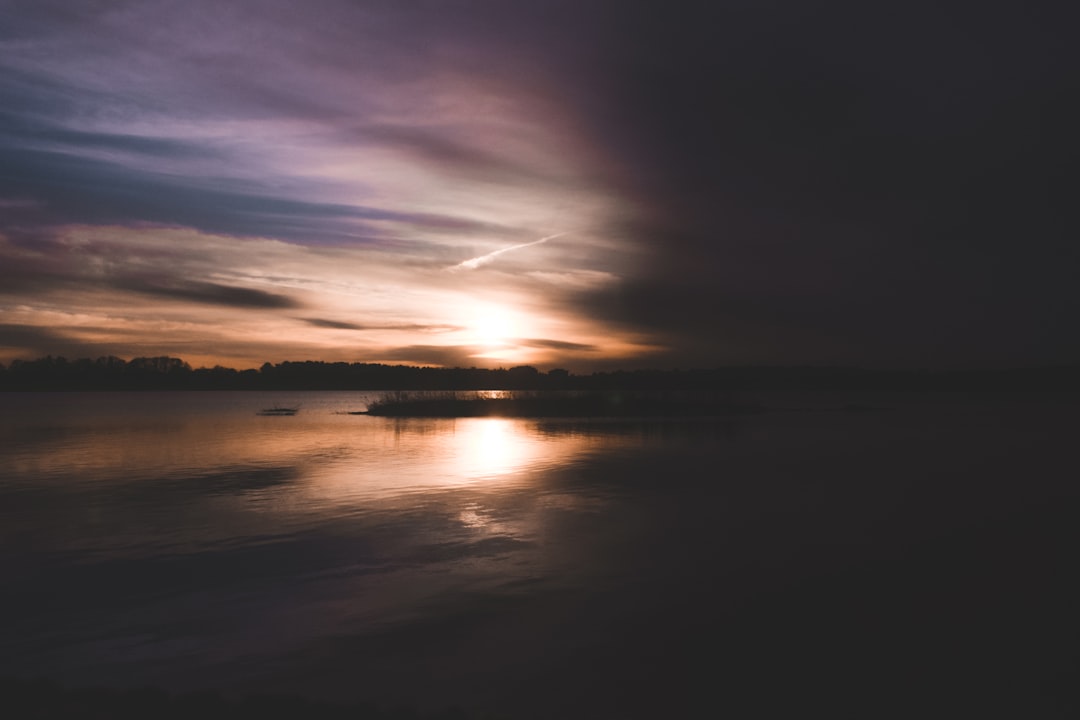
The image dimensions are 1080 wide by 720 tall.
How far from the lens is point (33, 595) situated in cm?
1266

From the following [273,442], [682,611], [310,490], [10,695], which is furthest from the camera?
[273,442]

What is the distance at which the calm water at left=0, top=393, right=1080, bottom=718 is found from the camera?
9.05 meters

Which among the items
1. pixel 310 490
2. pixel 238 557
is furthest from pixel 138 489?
pixel 238 557

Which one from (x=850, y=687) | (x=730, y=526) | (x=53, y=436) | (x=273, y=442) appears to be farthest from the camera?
(x=53, y=436)

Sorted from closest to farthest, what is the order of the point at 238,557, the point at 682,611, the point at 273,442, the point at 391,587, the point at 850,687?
the point at 850,687 → the point at 682,611 → the point at 391,587 → the point at 238,557 → the point at 273,442

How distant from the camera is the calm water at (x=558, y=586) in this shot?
29.7 ft

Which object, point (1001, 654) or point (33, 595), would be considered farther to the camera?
point (33, 595)

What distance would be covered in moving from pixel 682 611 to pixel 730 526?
26.1 ft

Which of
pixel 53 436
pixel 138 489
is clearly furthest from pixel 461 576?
pixel 53 436

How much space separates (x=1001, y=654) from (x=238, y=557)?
15096 mm

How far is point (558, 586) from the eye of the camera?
1329cm

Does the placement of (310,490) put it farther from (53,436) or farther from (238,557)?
(53,436)

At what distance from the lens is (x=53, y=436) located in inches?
1945

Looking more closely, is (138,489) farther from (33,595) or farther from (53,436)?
(53,436)
